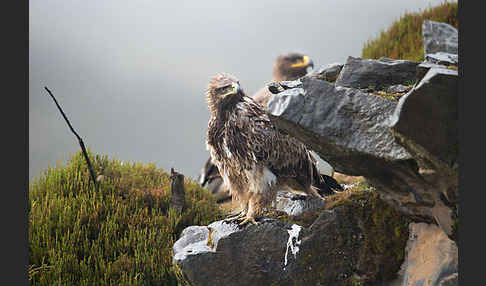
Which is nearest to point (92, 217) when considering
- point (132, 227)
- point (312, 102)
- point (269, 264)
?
point (132, 227)

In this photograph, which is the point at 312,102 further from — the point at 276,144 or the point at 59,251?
the point at 59,251

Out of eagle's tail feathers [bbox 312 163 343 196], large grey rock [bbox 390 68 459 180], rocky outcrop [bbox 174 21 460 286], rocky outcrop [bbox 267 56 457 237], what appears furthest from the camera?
eagle's tail feathers [bbox 312 163 343 196]

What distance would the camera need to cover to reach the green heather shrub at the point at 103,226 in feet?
19.0

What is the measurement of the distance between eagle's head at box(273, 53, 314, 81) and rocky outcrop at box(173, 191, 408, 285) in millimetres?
5173

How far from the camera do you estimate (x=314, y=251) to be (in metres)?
3.62

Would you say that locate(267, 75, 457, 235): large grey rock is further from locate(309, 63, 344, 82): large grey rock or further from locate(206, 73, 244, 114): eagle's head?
locate(206, 73, 244, 114): eagle's head

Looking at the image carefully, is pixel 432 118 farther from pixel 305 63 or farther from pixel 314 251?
pixel 305 63

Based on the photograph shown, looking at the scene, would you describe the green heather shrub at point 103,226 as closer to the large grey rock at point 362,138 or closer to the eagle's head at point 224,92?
the eagle's head at point 224,92

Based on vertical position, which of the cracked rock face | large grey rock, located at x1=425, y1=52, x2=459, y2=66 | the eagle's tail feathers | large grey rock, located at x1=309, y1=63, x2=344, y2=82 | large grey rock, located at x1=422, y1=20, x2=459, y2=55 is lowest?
the cracked rock face

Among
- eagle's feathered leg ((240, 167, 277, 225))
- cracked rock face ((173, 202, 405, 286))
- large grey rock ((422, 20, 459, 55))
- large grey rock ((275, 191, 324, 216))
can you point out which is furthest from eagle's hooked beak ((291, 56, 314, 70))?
cracked rock face ((173, 202, 405, 286))

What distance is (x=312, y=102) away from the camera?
299cm

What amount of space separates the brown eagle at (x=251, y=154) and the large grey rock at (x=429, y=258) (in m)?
1.53

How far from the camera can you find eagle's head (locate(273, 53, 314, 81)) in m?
8.55

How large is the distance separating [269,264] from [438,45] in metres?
3.83
